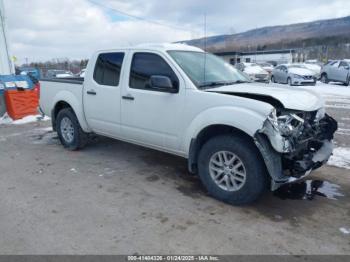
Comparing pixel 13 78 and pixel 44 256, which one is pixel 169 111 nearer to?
pixel 44 256

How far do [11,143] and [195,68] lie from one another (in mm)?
4954

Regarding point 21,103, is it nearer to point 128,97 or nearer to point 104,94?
point 104,94

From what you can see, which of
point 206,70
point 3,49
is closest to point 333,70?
point 3,49

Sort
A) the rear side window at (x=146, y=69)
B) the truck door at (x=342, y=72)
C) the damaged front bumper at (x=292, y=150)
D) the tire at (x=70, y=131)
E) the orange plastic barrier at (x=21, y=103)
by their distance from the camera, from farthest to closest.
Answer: the truck door at (x=342, y=72), the orange plastic barrier at (x=21, y=103), the tire at (x=70, y=131), the rear side window at (x=146, y=69), the damaged front bumper at (x=292, y=150)

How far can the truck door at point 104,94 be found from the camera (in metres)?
5.25

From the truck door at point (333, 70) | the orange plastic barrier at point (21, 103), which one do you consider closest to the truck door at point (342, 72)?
the truck door at point (333, 70)

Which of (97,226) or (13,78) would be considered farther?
(13,78)

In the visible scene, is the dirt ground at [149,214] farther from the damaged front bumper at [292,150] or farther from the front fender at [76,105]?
the front fender at [76,105]

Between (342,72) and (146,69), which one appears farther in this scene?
(342,72)

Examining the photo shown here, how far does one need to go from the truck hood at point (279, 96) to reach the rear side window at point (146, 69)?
0.76 metres

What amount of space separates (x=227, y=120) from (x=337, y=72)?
19.4m

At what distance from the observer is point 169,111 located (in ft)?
14.6

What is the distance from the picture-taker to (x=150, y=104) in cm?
467

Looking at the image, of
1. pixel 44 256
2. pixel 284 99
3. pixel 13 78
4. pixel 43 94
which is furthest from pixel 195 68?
pixel 13 78
